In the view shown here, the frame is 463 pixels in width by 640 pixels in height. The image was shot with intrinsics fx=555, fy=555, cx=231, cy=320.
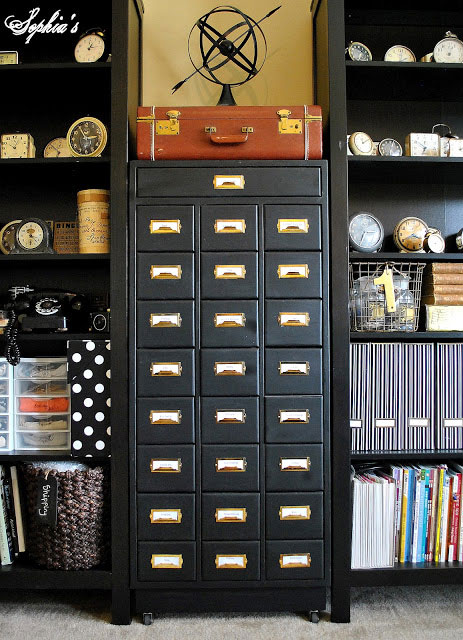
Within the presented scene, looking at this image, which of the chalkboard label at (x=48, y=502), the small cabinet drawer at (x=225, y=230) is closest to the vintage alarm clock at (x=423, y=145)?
the small cabinet drawer at (x=225, y=230)

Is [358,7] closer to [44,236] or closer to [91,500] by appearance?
[44,236]

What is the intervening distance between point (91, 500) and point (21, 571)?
0.36 m

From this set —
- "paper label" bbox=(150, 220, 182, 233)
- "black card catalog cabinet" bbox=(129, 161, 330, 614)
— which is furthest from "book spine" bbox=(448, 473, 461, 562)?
"paper label" bbox=(150, 220, 182, 233)

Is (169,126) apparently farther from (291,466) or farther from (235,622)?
(235,622)

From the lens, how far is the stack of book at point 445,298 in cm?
212

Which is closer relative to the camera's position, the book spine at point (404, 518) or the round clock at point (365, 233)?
the book spine at point (404, 518)

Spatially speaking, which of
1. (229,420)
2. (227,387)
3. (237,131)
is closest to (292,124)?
(237,131)

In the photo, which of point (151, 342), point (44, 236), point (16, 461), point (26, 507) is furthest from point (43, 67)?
point (26, 507)

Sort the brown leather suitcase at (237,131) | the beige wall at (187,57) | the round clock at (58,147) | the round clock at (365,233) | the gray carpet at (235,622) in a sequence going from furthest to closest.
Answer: the beige wall at (187,57) < the round clock at (58,147) < the round clock at (365,233) < the brown leather suitcase at (237,131) < the gray carpet at (235,622)

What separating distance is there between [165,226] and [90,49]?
837 mm

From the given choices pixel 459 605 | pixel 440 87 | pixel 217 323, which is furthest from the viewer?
pixel 440 87

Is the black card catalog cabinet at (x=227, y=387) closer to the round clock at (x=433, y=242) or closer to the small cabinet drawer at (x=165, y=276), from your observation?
the small cabinet drawer at (x=165, y=276)

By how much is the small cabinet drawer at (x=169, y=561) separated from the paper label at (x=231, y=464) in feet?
0.96

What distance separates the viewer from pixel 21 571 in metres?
2.03
